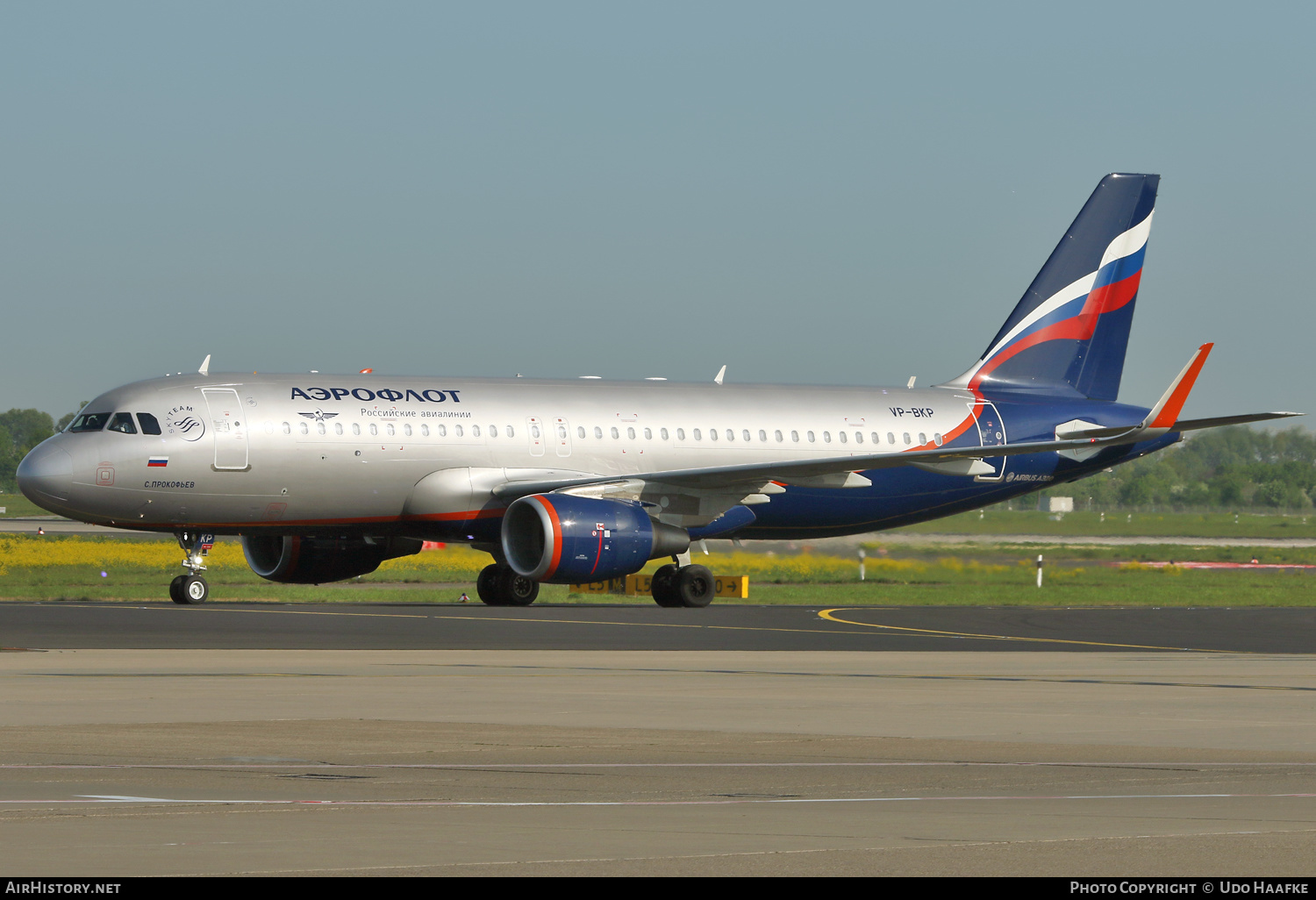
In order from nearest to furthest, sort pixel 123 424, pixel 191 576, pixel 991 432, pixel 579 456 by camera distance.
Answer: pixel 123 424, pixel 191 576, pixel 579 456, pixel 991 432

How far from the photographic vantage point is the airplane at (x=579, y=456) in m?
34.1

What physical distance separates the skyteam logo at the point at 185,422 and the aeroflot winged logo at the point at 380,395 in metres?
1.81

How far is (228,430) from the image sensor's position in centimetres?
3425

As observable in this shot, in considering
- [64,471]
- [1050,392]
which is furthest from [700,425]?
[64,471]

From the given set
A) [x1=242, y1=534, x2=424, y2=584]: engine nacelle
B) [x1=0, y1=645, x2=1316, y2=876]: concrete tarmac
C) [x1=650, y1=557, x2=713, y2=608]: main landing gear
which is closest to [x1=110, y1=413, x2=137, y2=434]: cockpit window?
[x1=242, y1=534, x2=424, y2=584]: engine nacelle

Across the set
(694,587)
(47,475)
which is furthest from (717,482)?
(47,475)

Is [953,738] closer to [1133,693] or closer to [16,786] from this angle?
[1133,693]

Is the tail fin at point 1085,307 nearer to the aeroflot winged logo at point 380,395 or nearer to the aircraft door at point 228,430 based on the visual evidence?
the aeroflot winged logo at point 380,395

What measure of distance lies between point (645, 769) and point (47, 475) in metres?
23.5

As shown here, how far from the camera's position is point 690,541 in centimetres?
3719

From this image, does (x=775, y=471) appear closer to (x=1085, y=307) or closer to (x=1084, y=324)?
(x=1084, y=324)

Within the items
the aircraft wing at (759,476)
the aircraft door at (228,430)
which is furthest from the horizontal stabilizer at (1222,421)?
the aircraft door at (228,430)

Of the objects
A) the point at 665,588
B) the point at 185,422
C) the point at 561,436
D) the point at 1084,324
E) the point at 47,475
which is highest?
the point at 1084,324
